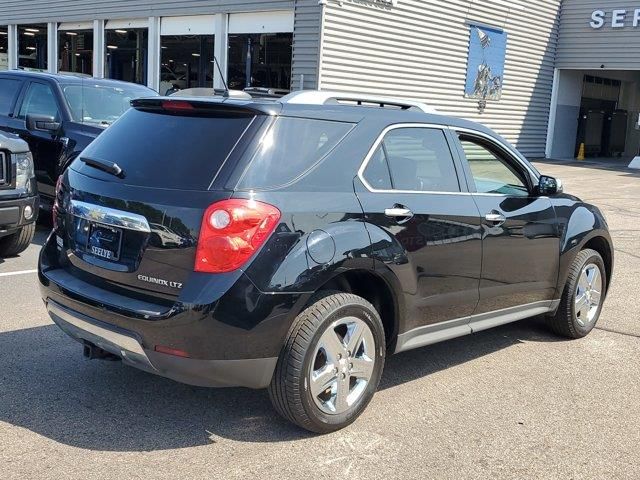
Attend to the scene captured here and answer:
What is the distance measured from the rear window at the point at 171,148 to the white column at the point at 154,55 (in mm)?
15731

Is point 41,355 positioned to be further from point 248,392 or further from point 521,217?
point 521,217

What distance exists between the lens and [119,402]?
3.94 metres

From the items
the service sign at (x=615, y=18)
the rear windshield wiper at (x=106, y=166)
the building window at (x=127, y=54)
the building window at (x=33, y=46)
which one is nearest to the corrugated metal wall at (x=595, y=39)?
the service sign at (x=615, y=18)

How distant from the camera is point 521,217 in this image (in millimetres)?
4770

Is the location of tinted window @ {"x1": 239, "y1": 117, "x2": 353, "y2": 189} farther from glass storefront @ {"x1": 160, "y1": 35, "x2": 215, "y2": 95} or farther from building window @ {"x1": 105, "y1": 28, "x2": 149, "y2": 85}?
building window @ {"x1": 105, "y1": 28, "x2": 149, "y2": 85}

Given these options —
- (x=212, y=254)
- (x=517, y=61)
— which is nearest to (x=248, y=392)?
(x=212, y=254)

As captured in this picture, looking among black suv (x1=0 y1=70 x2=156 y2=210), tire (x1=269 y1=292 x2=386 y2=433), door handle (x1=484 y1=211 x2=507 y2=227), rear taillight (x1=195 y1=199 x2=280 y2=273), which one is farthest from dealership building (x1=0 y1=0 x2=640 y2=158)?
rear taillight (x1=195 y1=199 x2=280 y2=273)

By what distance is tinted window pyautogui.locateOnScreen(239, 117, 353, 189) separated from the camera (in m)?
3.43

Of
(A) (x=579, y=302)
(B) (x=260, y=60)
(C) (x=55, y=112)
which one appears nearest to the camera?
(A) (x=579, y=302)

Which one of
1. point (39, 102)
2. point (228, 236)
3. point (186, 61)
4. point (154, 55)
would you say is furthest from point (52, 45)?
point (228, 236)

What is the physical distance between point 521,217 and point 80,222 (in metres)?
2.82

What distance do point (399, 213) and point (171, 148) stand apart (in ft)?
4.17

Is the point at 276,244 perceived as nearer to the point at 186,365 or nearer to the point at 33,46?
the point at 186,365

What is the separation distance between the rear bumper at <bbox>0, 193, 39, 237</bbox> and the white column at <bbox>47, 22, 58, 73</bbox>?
17463 mm
